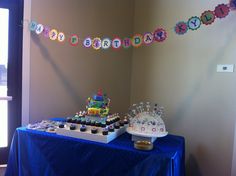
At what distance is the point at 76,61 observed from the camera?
253cm

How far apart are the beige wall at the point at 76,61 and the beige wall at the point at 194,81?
0.26 meters

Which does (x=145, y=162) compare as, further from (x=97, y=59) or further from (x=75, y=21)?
(x=75, y=21)

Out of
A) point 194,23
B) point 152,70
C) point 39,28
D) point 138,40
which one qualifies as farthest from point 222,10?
point 39,28

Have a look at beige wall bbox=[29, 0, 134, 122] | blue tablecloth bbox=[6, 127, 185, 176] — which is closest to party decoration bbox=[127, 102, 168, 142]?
blue tablecloth bbox=[6, 127, 185, 176]

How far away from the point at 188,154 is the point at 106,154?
1.17 m

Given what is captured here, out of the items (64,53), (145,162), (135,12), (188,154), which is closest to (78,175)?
(145,162)

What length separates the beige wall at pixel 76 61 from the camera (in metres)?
2.38

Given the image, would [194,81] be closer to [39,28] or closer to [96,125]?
[96,125]

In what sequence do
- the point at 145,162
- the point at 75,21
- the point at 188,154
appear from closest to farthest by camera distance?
the point at 145,162 < the point at 188,154 < the point at 75,21

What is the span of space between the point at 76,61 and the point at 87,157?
1309 millimetres

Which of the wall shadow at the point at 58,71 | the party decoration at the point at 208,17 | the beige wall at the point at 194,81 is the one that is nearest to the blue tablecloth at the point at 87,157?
the beige wall at the point at 194,81

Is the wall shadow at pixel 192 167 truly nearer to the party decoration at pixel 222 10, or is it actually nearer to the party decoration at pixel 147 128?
the party decoration at pixel 147 128

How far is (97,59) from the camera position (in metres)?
2.62

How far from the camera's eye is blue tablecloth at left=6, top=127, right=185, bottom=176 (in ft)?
4.58
